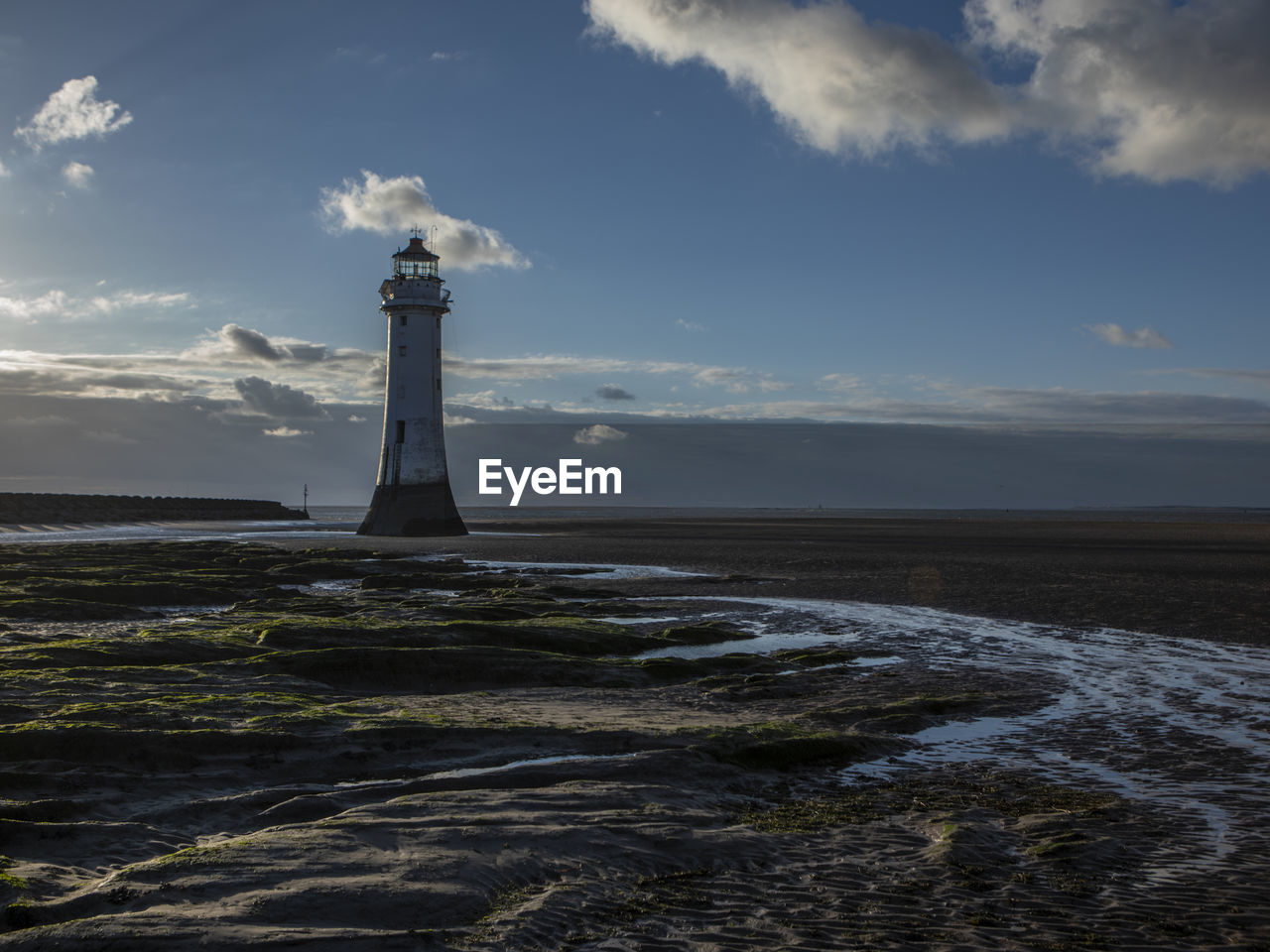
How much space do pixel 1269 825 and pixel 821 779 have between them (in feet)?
11.2

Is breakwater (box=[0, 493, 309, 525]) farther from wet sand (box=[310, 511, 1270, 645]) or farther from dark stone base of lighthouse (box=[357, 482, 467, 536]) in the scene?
wet sand (box=[310, 511, 1270, 645])

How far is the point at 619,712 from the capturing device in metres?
11.1

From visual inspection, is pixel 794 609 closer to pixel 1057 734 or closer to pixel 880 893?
pixel 1057 734

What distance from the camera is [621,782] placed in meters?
7.94

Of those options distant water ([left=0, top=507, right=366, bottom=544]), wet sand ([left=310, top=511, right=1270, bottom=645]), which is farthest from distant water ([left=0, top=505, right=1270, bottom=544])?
wet sand ([left=310, top=511, right=1270, bottom=645])

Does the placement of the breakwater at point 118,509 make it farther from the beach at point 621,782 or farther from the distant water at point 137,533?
the beach at point 621,782

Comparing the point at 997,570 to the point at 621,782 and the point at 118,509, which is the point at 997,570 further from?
the point at 118,509

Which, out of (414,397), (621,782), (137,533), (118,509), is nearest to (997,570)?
(621,782)

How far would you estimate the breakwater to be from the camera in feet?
242

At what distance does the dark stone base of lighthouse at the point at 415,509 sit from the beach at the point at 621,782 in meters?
30.9

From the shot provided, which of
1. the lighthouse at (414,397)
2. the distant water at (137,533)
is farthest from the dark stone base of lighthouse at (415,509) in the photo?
the distant water at (137,533)

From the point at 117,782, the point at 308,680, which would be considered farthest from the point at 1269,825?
the point at 308,680

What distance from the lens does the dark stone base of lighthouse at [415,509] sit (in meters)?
50.2

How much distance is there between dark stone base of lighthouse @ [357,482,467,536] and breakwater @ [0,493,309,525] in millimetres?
37226
